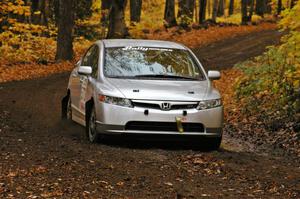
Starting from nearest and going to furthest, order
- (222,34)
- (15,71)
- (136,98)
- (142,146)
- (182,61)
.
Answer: (136,98) → (142,146) → (182,61) → (15,71) → (222,34)

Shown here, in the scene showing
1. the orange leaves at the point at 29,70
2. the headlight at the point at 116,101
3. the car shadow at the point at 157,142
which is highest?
the headlight at the point at 116,101

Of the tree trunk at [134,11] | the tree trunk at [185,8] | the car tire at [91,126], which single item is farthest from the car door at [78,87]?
the tree trunk at [134,11]

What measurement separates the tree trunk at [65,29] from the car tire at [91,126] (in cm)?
1653

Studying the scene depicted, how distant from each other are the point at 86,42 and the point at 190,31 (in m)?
7.07

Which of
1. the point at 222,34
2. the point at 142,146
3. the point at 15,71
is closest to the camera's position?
the point at 142,146

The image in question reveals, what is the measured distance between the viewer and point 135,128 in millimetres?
9109

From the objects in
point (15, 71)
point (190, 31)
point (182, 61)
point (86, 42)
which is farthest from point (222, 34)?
point (182, 61)

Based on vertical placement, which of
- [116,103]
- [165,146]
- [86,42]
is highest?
[116,103]

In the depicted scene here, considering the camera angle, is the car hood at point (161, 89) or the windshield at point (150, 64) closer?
the car hood at point (161, 89)

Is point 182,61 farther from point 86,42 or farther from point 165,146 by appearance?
point 86,42

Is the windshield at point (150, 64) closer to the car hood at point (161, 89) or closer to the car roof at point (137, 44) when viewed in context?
the car roof at point (137, 44)

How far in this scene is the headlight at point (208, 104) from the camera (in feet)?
30.2

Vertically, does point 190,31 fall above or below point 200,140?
below

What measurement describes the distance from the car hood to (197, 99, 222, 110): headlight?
82mm
